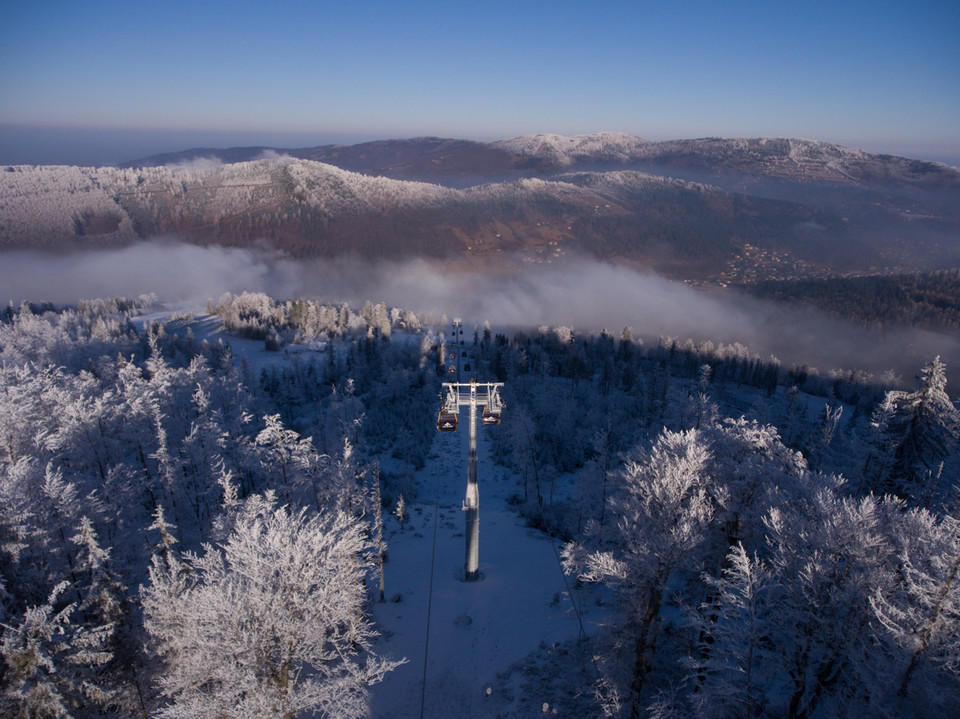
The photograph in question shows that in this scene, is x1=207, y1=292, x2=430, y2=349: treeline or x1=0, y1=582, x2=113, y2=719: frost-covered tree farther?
x1=207, y1=292, x2=430, y2=349: treeline

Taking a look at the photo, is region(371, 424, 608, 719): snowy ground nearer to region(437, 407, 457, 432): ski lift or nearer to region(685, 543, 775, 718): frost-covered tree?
region(685, 543, 775, 718): frost-covered tree

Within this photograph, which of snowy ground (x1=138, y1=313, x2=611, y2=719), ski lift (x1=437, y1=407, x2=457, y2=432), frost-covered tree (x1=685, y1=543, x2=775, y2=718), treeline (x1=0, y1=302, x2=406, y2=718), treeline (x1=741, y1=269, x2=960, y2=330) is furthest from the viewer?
treeline (x1=741, y1=269, x2=960, y2=330)

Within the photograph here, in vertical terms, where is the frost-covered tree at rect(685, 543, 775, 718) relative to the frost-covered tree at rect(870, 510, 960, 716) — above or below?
below

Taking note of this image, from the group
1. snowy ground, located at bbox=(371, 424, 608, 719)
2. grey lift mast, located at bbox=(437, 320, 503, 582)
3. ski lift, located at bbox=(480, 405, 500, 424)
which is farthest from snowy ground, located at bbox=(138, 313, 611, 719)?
ski lift, located at bbox=(480, 405, 500, 424)

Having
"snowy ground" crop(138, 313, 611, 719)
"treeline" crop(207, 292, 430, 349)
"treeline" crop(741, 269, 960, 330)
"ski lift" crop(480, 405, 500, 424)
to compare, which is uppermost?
"ski lift" crop(480, 405, 500, 424)

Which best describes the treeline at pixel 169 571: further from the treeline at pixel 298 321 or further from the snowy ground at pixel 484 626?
the treeline at pixel 298 321

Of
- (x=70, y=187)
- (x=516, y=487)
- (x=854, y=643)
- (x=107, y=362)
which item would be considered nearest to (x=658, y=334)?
(x=516, y=487)
